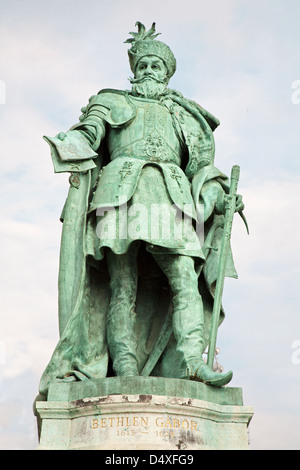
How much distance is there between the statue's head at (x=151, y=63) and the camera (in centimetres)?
1245

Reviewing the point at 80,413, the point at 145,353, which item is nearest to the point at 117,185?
the point at 145,353

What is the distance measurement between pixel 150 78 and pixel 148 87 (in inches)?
6.5

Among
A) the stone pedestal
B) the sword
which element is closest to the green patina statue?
the sword

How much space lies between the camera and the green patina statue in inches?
427

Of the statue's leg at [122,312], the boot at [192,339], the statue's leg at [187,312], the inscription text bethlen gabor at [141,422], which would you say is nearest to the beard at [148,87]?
the statue's leg at [122,312]

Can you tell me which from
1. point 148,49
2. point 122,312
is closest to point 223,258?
point 122,312

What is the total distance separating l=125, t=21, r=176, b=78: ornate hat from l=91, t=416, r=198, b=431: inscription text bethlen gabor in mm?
5374

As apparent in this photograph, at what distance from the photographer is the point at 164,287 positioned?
11859mm

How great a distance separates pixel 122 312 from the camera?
1098cm

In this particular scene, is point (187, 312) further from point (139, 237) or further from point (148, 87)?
point (148, 87)

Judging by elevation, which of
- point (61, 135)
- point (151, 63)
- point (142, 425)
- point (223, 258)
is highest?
point (151, 63)

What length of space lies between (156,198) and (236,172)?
3.81ft

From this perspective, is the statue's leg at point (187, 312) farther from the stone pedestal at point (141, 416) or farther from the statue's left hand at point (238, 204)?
the statue's left hand at point (238, 204)
